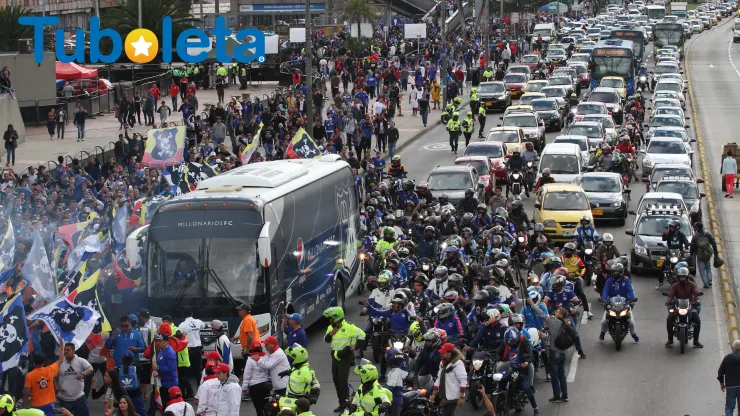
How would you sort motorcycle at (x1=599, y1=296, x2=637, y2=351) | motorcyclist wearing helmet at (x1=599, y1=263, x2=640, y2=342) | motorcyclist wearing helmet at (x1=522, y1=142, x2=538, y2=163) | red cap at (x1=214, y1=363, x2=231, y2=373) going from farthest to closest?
1. motorcyclist wearing helmet at (x1=522, y1=142, x2=538, y2=163)
2. motorcyclist wearing helmet at (x1=599, y1=263, x2=640, y2=342)
3. motorcycle at (x1=599, y1=296, x2=637, y2=351)
4. red cap at (x1=214, y1=363, x2=231, y2=373)

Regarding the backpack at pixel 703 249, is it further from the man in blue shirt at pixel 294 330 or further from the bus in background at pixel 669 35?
the bus in background at pixel 669 35

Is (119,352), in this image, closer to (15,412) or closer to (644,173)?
(15,412)

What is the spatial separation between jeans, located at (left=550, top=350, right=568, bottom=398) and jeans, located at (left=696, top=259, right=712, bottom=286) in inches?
340

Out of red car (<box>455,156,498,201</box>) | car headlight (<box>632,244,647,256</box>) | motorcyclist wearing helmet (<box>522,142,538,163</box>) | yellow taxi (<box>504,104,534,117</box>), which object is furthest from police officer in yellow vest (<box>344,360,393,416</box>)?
yellow taxi (<box>504,104,534,117</box>)

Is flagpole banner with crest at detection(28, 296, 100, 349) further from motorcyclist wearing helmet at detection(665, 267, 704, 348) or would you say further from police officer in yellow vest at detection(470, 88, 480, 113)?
police officer in yellow vest at detection(470, 88, 480, 113)

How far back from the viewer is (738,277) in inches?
1127

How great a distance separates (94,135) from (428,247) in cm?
2362

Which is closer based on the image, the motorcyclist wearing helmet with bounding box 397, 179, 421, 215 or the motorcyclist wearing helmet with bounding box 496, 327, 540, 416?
the motorcyclist wearing helmet with bounding box 496, 327, 540, 416

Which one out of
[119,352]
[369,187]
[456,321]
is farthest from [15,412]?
[369,187]

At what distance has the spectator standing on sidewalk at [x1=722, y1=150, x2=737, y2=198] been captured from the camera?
38.8 meters

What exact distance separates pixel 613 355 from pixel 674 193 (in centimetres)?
1036

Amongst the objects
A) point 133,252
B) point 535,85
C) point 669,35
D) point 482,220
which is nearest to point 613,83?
point 535,85

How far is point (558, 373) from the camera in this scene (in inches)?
747

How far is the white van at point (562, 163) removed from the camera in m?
36.6
